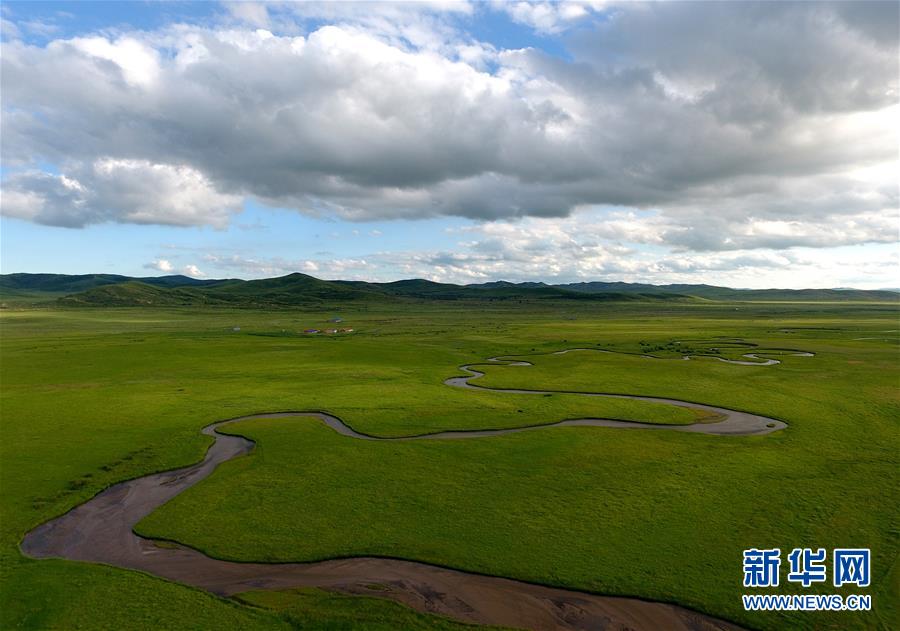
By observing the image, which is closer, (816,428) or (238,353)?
(816,428)

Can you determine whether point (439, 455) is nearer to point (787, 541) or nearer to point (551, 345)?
point (787, 541)

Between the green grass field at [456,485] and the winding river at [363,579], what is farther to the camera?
the green grass field at [456,485]

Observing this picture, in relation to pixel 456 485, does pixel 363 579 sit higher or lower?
lower

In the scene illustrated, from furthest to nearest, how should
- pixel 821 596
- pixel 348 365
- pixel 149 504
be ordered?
pixel 348 365 < pixel 149 504 < pixel 821 596

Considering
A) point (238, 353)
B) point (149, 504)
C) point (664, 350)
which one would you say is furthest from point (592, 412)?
point (238, 353)

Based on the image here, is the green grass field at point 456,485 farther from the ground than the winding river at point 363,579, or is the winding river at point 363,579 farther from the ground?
the green grass field at point 456,485

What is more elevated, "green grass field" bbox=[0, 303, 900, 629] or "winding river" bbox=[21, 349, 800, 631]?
"green grass field" bbox=[0, 303, 900, 629]

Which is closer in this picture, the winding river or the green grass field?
the winding river

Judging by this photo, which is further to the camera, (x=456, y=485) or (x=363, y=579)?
(x=456, y=485)
